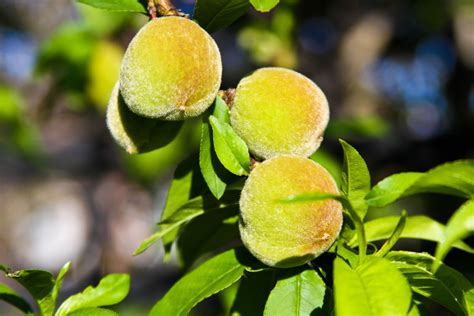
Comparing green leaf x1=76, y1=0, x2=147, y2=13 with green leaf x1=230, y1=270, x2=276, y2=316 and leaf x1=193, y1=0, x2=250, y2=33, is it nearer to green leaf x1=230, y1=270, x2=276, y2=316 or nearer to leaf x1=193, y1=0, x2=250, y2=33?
leaf x1=193, y1=0, x2=250, y2=33

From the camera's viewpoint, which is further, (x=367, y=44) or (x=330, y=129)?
(x=367, y=44)

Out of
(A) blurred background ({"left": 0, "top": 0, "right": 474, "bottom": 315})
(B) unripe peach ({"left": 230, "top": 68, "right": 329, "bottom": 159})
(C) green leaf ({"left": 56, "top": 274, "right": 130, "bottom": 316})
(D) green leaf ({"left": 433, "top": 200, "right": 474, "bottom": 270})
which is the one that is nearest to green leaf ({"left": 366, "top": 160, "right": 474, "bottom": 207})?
(D) green leaf ({"left": 433, "top": 200, "right": 474, "bottom": 270})

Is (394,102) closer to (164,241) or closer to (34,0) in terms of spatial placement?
(164,241)

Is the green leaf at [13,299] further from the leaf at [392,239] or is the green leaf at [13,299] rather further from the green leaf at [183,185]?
the leaf at [392,239]

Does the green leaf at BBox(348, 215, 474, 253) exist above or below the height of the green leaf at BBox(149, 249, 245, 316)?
above

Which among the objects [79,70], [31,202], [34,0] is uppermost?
[79,70]

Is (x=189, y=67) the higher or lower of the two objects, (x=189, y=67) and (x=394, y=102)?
the higher

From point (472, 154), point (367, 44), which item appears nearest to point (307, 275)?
point (472, 154)
